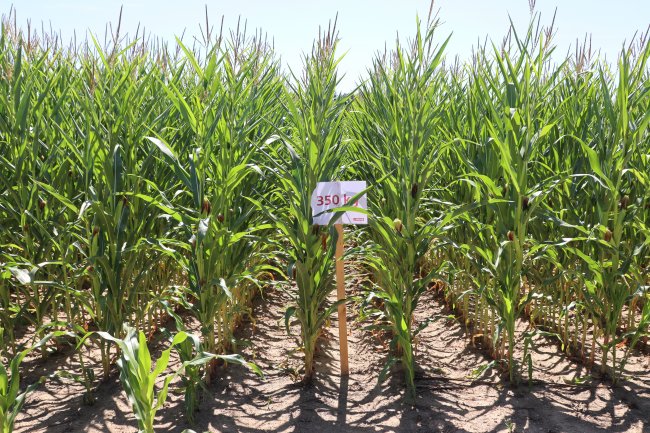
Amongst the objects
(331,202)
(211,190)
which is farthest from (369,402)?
(211,190)

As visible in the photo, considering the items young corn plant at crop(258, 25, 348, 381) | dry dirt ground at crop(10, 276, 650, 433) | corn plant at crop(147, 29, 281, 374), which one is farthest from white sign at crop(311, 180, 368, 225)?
dry dirt ground at crop(10, 276, 650, 433)

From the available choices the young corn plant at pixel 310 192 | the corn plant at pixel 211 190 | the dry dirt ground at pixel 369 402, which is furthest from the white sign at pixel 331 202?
the dry dirt ground at pixel 369 402

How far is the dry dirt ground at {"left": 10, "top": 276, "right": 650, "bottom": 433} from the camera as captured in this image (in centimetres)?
264

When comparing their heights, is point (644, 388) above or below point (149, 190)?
below

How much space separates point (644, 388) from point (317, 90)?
2.06 metres

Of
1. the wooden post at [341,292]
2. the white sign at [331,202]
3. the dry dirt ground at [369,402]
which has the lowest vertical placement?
the dry dirt ground at [369,402]

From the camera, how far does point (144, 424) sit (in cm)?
203

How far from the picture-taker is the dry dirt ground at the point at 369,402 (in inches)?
104

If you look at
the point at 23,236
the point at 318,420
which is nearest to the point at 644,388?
the point at 318,420

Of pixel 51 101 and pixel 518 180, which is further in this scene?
pixel 51 101

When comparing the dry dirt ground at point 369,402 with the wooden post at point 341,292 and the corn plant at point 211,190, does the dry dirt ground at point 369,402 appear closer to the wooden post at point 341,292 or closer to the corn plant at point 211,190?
the wooden post at point 341,292

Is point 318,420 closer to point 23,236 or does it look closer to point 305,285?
point 305,285

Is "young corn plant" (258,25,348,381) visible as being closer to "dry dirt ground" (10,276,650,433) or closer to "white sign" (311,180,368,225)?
"white sign" (311,180,368,225)

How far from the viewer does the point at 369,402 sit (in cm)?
290
